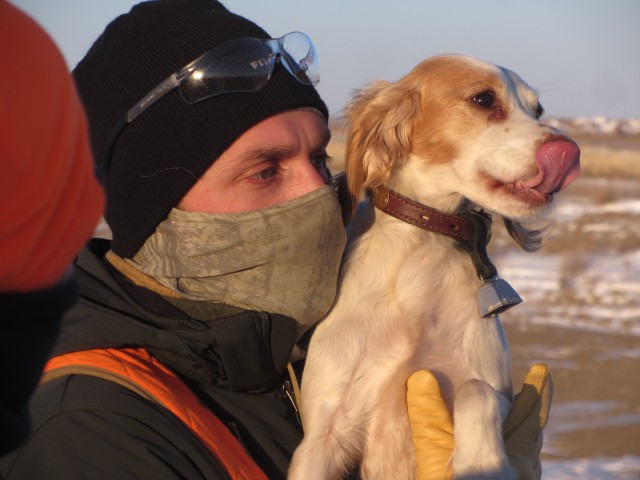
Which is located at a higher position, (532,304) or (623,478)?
(623,478)

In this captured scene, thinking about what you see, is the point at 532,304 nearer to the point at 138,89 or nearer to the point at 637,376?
the point at 637,376

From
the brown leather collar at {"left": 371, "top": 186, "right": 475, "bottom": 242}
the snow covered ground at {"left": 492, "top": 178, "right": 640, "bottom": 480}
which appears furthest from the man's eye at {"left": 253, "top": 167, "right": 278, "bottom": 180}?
the snow covered ground at {"left": 492, "top": 178, "right": 640, "bottom": 480}

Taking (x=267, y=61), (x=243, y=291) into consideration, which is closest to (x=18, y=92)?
(x=243, y=291)

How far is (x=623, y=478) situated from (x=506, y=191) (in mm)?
4178

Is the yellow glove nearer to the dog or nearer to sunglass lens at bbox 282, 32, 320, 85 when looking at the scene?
the dog

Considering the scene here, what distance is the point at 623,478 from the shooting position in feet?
21.3

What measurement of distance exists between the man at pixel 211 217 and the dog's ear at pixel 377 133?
246mm

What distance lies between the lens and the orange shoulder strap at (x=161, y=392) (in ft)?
7.48

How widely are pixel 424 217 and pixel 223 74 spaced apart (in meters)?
0.86

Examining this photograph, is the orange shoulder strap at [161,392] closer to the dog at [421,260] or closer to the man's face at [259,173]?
the dog at [421,260]

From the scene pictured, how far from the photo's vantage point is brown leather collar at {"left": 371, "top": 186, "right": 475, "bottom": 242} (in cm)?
310

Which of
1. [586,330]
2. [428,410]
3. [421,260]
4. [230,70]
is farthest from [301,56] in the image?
[586,330]

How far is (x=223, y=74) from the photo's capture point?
2.76 metres

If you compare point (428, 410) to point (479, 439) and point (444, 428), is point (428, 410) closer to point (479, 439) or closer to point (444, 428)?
point (444, 428)
